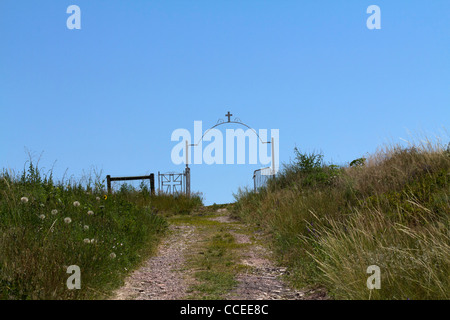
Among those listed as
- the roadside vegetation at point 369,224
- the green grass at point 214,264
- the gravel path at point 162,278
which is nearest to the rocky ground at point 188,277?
the gravel path at point 162,278

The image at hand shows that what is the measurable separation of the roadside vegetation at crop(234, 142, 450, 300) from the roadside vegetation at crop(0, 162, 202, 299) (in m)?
2.70

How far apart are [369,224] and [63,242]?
4711 millimetres

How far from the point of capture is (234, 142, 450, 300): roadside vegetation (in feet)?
14.5

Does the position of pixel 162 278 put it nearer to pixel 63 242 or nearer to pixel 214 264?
pixel 214 264

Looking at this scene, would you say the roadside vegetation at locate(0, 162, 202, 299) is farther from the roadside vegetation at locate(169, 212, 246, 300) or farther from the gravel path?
the roadside vegetation at locate(169, 212, 246, 300)

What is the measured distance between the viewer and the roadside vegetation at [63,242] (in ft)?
14.4

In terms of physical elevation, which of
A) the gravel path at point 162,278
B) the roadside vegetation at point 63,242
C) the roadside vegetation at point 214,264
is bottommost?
the gravel path at point 162,278

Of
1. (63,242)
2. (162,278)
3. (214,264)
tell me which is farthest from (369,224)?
(63,242)

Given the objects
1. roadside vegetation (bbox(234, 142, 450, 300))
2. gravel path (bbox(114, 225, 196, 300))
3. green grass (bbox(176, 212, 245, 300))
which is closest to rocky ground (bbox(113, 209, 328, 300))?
gravel path (bbox(114, 225, 196, 300))

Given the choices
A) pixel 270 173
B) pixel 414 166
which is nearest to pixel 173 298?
pixel 414 166

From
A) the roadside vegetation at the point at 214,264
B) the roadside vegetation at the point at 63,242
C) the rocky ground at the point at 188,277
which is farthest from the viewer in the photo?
the roadside vegetation at the point at 214,264

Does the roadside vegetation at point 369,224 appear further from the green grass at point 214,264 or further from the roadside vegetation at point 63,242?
the roadside vegetation at point 63,242

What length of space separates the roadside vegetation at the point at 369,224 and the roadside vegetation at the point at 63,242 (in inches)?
106
